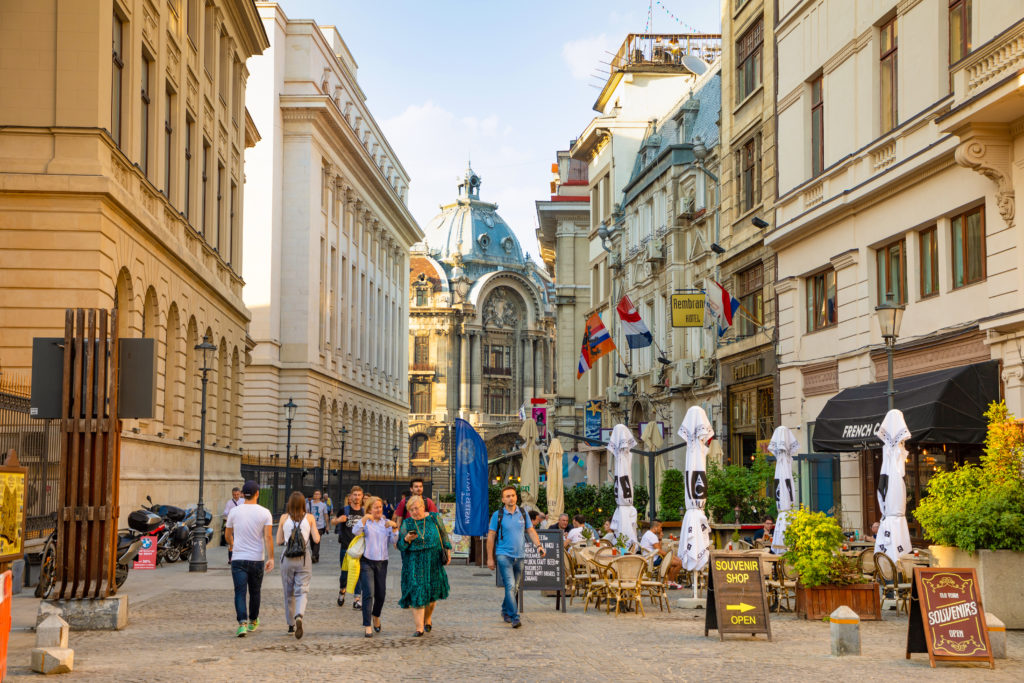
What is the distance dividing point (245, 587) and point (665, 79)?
46477 mm

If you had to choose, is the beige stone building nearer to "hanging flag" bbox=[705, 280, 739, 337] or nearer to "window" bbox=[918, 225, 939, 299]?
"hanging flag" bbox=[705, 280, 739, 337]

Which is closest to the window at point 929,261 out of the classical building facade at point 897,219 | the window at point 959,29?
the classical building facade at point 897,219

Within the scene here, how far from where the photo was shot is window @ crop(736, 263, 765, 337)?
1308 inches

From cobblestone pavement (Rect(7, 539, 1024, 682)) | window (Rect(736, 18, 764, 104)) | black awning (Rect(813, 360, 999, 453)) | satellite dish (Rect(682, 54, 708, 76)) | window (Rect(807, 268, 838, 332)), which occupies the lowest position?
cobblestone pavement (Rect(7, 539, 1024, 682))

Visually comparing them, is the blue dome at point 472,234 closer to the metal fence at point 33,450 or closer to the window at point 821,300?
the window at point 821,300

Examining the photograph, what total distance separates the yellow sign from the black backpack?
1955cm

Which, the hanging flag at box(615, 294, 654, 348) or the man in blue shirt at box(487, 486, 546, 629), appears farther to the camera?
the hanging flag at box(615, 294, 654, 348)

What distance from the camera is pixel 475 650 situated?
13.7 meters

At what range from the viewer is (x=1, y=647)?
964 centimetres

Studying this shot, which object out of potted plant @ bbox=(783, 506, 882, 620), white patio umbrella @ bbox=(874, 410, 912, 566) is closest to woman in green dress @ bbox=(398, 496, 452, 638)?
potted plant @ bbox=(783, 506, 882, 620)

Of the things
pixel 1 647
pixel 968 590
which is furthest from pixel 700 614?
pixel 1 647

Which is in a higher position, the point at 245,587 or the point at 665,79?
the point at 665,79

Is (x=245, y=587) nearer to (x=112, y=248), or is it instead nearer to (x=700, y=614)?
(x=700, y=614)

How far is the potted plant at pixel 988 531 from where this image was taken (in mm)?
14984
